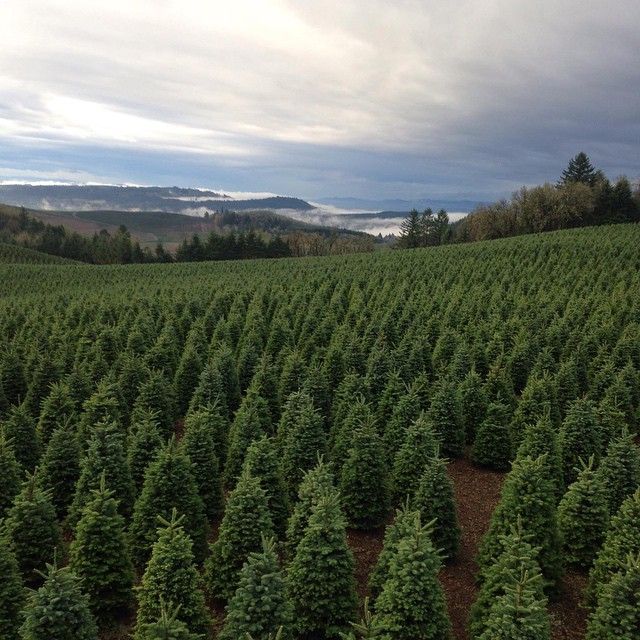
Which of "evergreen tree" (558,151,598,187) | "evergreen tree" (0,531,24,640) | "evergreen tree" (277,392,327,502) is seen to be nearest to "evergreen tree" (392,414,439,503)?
"evergreen tree" (277,392,327,502)

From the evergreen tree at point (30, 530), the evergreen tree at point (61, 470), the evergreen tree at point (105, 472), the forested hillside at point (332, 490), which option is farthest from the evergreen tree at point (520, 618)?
the evergreen tree at point (61, 470)

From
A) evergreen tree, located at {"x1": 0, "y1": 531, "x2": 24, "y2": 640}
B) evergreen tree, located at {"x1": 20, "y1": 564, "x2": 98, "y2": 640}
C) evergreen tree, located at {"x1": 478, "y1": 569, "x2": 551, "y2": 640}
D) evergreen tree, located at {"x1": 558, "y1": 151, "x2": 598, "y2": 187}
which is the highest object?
evergreen tree, located at {"x1": 558, "y1": 151, "x2": 598, "y2": 187}

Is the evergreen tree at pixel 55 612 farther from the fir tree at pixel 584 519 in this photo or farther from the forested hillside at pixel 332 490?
the fir tree at pixel 584 519

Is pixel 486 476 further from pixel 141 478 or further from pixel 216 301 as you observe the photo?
pixel 216 301

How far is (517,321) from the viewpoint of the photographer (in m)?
27.8

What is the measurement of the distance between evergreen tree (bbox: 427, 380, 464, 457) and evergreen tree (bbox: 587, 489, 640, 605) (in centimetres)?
726

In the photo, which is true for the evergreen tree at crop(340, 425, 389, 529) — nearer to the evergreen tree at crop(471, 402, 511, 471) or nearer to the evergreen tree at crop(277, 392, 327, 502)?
the evergreen tree at crop(277, 392, 327, 502)

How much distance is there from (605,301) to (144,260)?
112 meters

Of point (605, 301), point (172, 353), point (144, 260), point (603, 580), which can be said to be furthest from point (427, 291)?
point (144, 260)

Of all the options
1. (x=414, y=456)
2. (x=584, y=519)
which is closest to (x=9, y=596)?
(x=414, y=456)

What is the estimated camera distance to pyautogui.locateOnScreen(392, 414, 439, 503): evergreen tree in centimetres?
1310

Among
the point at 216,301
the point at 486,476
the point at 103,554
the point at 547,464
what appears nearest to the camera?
the point at 103,554

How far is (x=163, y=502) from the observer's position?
1152 centimetres

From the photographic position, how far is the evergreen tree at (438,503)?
11414 millimetres
